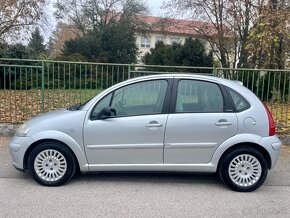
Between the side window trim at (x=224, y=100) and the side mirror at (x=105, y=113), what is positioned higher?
the side window trim at (x=224, y=100)

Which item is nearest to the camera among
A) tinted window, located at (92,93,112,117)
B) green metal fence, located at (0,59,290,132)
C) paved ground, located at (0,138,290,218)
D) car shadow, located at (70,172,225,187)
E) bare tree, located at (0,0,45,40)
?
paved ground, located at (0,138,290,218)

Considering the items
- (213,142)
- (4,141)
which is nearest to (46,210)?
A: (213,142)

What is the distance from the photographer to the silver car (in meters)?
4.14

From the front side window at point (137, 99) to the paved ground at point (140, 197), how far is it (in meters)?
1.04

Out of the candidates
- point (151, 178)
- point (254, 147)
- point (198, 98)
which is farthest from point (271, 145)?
point (151, 178)

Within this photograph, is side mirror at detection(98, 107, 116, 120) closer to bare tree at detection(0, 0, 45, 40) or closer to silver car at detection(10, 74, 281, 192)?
silver car at detection(10, 74, 281, 192)

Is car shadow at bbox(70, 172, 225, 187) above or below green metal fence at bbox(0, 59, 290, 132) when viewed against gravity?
below

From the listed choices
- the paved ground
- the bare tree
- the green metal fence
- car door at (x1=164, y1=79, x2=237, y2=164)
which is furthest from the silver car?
the bare tree

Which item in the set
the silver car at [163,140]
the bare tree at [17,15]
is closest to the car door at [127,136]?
the silver car at [163,140]

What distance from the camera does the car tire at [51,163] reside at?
4.19 m

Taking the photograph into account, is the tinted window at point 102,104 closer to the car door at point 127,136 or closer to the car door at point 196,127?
the car door at point 127,136

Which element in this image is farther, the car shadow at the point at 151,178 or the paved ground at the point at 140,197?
the car shadow at the point at 151,178

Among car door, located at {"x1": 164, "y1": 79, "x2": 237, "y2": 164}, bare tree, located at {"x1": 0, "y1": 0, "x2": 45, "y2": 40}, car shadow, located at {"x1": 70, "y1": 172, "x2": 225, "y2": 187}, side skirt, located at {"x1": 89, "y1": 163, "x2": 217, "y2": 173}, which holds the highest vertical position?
bare tree, located at {"x1": 0, "y1": 0, "x2": 45, "y2": 40}

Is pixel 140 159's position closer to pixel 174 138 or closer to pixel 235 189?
pixel 174 138
